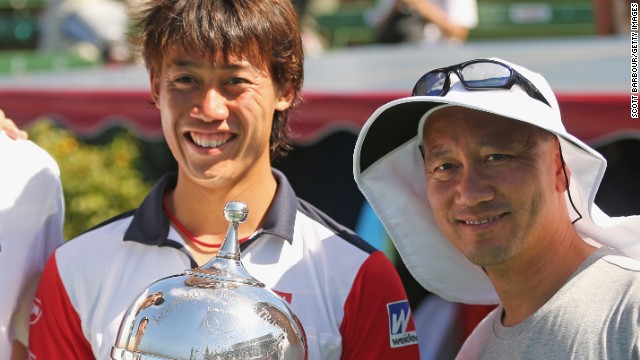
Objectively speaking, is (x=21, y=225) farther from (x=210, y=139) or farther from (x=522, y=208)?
(x=522, y=208)

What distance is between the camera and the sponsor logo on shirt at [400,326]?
2.32 meters

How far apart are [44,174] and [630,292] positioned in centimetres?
146

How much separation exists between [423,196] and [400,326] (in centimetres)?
36

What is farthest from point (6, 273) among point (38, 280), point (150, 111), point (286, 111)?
point (150, 111)

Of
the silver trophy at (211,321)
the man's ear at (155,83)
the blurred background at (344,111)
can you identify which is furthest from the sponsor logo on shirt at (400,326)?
the blurred background at (344,111)

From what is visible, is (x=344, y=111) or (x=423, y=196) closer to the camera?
(x=423, y=196)

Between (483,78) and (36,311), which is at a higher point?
(483,78)

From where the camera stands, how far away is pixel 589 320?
6.63 ft

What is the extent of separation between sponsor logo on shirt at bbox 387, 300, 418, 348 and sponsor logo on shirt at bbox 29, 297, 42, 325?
32.6 inches

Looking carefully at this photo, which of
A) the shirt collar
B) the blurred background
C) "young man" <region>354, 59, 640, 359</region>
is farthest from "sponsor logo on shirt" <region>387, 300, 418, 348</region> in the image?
the blurred background

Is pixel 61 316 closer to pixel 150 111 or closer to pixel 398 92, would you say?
pixel 398 92

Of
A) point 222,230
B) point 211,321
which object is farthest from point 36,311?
point 211,321

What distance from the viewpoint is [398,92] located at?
402 cm

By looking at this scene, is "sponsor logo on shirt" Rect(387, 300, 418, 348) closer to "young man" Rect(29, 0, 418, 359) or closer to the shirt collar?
"young man" Rect(29, 0, 418, 359)
